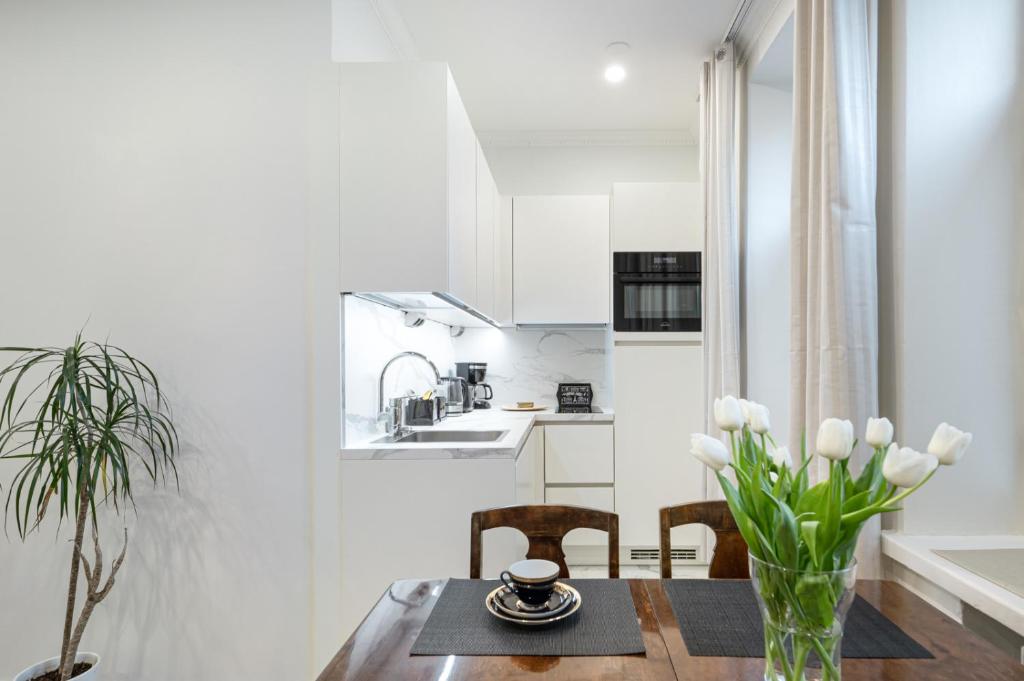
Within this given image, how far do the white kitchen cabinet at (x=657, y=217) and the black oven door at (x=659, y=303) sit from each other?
0.68 feet

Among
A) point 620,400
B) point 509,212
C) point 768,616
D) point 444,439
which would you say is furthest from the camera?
point 509,212

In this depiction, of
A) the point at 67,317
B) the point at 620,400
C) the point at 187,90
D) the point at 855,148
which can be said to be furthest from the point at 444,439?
the point at 855,148

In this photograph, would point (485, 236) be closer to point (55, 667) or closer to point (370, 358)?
point (370, 358)

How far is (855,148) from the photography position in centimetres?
153

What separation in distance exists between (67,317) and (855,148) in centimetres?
268

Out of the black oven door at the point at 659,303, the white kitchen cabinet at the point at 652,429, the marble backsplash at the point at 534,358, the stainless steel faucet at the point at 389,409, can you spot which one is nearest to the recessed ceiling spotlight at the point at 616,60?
the black oven door at the point at 659,303

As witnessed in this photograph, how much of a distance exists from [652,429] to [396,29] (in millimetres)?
2576

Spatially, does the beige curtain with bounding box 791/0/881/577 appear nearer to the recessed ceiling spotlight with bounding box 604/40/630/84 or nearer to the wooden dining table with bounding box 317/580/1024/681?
the wooden dining table with bounding box 317/580/1024/681

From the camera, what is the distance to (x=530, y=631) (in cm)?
109

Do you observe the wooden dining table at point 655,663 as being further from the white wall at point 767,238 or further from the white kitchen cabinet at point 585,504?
the white kitchen cabinet at point 585,504

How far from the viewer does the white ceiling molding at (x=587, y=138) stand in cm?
407

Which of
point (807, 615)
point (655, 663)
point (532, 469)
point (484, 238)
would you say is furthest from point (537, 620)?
point (484, 238)

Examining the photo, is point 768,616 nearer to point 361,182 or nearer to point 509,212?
point 361,182

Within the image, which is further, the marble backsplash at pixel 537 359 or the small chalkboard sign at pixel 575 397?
the marble backsplash at pixel 537 359
